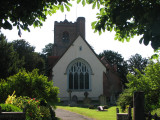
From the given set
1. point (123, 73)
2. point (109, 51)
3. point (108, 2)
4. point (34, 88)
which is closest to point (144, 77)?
point (34, 88)


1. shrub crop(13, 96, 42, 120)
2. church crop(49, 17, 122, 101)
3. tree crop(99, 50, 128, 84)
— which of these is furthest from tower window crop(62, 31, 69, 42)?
shrub crop(13, 96, 42, 120)

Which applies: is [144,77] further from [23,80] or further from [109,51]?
[109,51]

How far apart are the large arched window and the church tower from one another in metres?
10.9

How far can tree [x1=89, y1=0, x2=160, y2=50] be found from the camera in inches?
166

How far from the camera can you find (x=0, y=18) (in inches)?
203

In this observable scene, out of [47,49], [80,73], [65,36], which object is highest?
[47,49]

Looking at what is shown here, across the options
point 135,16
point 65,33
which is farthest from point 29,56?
point 135,16

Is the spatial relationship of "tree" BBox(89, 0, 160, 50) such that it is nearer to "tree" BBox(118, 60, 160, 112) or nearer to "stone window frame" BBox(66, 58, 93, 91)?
"tree" BBox(118, 60, 160, 112)

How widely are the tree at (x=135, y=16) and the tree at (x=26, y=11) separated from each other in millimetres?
1127

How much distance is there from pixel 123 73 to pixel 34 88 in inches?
1901

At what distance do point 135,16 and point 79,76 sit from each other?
29784 mm

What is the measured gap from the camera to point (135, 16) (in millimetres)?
4770

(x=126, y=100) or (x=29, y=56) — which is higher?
(x=29, y=56)

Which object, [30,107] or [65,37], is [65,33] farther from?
[30,107]
